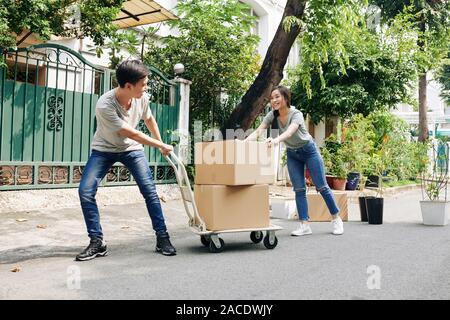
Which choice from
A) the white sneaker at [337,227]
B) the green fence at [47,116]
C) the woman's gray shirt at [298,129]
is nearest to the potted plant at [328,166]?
the green fence at [47,116]

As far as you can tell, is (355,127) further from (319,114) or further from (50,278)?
(50,278)

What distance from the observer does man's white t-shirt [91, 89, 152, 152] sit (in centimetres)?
411

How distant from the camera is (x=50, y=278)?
11.7 feet

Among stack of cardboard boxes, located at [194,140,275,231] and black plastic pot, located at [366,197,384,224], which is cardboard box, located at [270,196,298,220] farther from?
stack of cardboard boxes, located at [194,140,275,231]

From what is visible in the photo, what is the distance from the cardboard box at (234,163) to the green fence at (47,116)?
329 centimetres

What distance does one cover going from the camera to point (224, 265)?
4023 millimetres

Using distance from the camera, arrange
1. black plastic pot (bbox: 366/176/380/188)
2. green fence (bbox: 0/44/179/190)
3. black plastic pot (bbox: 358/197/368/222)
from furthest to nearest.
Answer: black plastic pot (bbox: 366/176/380/188)
black plastic pot (bbox: 358/197/368/222)
green fence (bbox: 0/44/179/190)

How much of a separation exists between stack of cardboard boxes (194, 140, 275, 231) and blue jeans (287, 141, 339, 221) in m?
1.09

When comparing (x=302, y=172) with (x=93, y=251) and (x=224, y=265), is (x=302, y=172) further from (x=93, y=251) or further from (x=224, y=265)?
(x=93, y=251)

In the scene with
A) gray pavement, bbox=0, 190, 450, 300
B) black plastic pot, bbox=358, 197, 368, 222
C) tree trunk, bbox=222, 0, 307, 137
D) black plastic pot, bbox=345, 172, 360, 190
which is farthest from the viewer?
black plastic pot, bbox=345, 172, 360, 190

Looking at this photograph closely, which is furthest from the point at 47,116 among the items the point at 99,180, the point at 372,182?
the point at 372,182

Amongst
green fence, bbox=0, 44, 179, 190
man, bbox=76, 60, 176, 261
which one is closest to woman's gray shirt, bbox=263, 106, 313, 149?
man, bbox=76, 60, 176, 261

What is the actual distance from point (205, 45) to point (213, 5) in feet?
3.53
